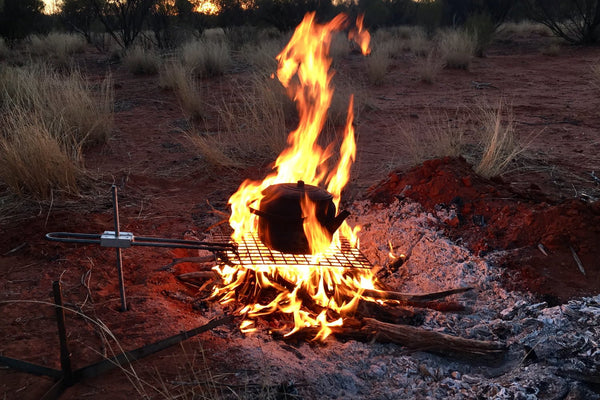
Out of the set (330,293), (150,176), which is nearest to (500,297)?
(330,293)

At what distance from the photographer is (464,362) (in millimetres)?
2379

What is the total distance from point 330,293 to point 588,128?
5966 millimetres

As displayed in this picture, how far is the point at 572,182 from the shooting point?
15.3 feet

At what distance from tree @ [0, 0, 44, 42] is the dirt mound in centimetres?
1842

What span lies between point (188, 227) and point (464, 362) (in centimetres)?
248

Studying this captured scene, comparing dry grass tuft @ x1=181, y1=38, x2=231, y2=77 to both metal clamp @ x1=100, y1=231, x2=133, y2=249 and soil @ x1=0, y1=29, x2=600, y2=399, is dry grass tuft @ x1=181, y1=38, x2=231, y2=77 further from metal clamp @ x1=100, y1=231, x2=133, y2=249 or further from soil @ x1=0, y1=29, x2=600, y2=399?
metal clamp @ x1=100, y1=231, x2=133, y2=249

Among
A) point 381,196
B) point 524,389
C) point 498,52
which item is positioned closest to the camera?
point 524,389

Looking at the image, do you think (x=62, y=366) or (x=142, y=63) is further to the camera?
(x=142, y=63)

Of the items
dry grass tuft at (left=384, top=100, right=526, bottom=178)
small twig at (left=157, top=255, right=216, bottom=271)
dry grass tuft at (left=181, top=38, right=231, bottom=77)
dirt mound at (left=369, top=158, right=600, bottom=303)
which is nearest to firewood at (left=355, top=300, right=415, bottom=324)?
dirt mound at (left=369, top=158, right=600, bottom=303)

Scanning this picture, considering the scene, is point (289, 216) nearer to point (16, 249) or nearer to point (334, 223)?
point (334, 223)

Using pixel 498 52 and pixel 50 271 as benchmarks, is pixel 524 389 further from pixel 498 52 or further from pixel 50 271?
pixel 498 52

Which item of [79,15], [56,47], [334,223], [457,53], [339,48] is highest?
[79,15]

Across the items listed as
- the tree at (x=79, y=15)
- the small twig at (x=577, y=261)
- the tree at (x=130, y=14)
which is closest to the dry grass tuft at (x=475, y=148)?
the small twig at (x=577, y=261)

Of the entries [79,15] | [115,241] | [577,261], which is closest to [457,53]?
[577,261]
